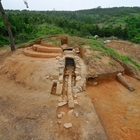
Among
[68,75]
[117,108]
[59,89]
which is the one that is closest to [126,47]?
[68,75]

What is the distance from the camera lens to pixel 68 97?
817 cm

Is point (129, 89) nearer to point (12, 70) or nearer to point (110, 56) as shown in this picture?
point (110, 56)

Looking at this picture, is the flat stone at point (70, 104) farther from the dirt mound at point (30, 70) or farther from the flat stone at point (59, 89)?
the dirt mound at point (30, 70)

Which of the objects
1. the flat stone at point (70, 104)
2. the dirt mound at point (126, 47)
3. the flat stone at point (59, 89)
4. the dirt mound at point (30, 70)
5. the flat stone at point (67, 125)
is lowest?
the dirt mound at point (126, 47)

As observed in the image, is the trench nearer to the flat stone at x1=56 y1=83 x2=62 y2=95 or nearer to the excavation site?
the excavation site

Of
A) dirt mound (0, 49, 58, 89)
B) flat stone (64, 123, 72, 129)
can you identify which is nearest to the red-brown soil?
flat stone (64, 123, 72, 129)

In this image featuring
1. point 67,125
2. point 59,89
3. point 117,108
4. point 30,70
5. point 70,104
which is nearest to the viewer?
point 67,125

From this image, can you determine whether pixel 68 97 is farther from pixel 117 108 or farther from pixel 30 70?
pixel 30 70

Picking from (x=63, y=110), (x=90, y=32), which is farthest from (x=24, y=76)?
(x=90, y=32)

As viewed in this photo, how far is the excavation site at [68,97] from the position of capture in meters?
6.71

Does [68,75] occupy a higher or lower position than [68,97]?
lower

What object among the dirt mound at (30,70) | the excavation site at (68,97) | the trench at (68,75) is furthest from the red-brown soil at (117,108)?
the dirt mound at (30,70)

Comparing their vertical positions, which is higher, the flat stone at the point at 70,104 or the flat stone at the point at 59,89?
the flat stone at the point at 70,104

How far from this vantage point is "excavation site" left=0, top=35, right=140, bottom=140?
22.0ft
